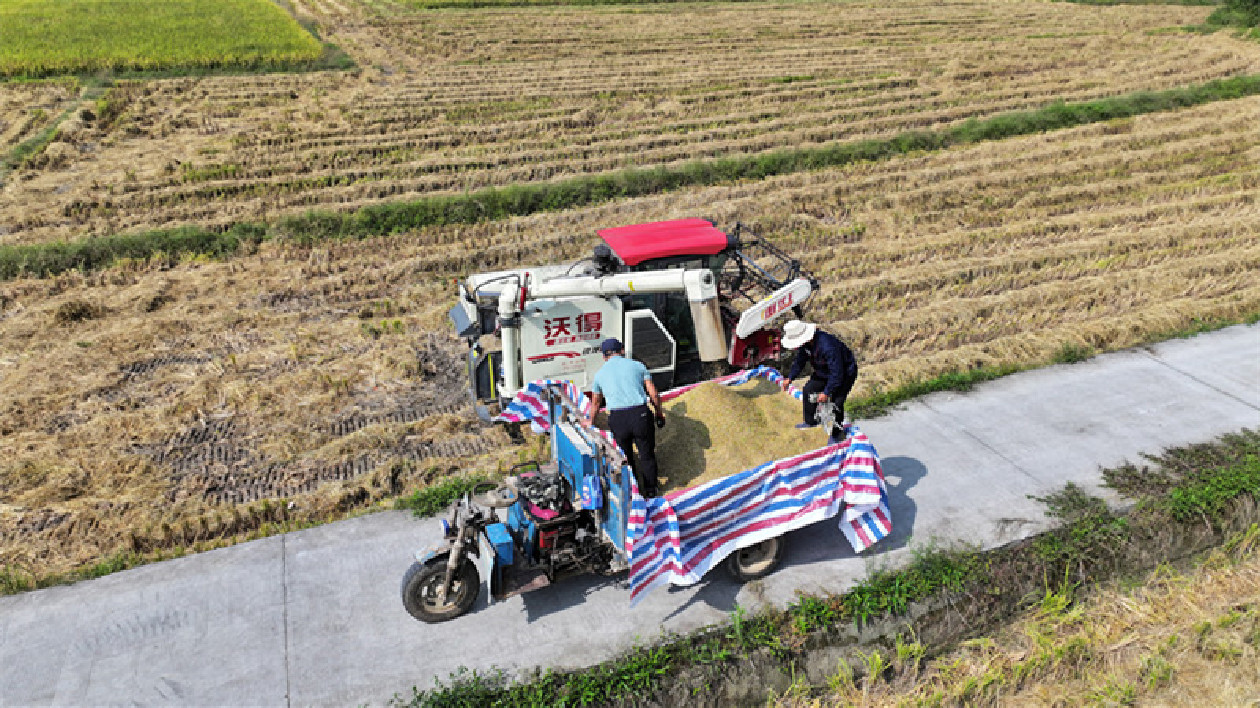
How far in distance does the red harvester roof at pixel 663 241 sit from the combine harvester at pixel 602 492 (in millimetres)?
139

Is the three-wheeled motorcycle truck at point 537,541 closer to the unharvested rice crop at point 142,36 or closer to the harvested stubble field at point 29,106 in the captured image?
the harvested stubble field at point 29,106

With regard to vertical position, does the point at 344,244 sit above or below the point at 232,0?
below

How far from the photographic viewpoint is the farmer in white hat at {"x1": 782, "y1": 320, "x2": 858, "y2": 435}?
27.2 feet

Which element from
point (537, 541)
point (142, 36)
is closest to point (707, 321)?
point (537, 541)

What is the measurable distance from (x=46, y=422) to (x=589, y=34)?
27610mm

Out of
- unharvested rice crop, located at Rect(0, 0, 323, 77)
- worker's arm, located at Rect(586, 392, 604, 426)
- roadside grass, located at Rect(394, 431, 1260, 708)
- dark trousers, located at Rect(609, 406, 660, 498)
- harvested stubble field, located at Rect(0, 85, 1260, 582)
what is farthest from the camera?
unharvested rice crop, located at Rect(0, 0, 323, 77)

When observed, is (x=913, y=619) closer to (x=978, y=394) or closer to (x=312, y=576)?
(x=978, y=394)

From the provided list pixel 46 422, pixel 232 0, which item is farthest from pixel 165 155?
pixel 232 0

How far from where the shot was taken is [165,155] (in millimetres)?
20094

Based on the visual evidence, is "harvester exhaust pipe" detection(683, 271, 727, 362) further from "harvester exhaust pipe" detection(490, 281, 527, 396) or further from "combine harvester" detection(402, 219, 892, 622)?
"harvester exhaust pipe" detection(490, 281, 527, 396)

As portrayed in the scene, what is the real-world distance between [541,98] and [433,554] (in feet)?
65.1

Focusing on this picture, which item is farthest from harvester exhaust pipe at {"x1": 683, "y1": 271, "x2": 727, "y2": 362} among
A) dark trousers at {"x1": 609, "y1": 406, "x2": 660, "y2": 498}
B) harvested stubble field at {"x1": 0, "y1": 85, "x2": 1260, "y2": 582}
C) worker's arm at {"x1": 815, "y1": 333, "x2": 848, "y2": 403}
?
harvested stubble field at {"x1": 0, "y1": 85, "x2": 1260, "y2": 582}

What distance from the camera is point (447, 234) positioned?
16.8 meters

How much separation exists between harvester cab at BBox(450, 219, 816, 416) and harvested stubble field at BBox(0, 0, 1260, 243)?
875 centimetres
